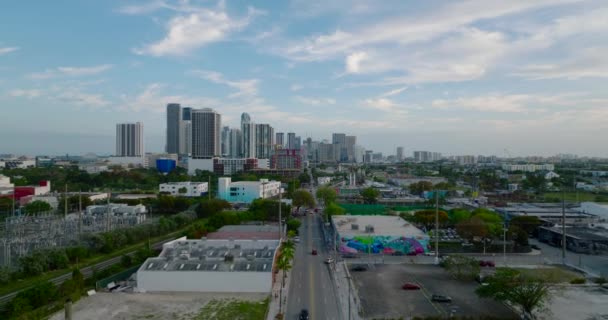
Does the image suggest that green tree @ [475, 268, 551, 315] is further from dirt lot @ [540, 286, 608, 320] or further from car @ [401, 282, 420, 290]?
car @ [401, 282, 420, 290]

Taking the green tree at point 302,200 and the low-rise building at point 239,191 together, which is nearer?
the green tree at point 302,200

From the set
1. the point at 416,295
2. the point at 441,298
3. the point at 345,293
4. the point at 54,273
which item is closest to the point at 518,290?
the point at 441,298

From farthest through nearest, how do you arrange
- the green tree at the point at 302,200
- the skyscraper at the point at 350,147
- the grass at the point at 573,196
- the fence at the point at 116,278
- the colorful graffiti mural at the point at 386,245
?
the skyscraper at the point at 350,147 < the grass at the point at 573,196 < the green tree at the point at 302,200 < the colorful graffiti mural at the point at 386,245 < the fence at the point at 116,278

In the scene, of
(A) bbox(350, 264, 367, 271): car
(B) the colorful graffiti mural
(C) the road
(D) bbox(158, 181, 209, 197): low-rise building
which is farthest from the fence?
(D) bbox(158, 181, 209, 197): low-rise building

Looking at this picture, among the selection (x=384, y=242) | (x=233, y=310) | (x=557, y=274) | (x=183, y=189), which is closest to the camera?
(x=233, y=310)

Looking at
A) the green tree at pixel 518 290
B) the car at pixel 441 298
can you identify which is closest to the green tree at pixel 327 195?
the car at pixel 441 298

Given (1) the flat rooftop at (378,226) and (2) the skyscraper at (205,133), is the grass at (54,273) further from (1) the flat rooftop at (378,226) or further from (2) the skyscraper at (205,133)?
(2) the skyscraper at (205,133)

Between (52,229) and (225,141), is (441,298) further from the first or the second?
(225,141)
